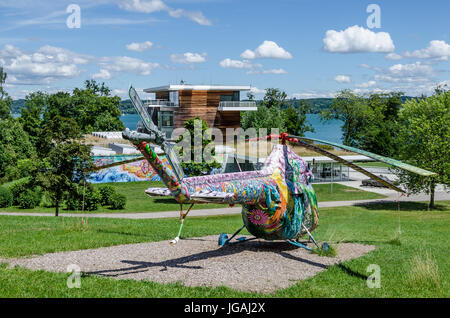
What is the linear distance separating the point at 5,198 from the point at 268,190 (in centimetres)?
2872

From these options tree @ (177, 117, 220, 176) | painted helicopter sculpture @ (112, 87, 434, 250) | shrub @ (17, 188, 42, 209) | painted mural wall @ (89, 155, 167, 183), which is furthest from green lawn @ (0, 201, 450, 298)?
painted mural wall @ (89, 155, 167, 183)

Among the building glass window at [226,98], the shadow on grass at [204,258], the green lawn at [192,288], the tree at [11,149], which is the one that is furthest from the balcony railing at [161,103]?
the shadow on grass at [204,258]

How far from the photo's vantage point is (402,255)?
1398 cm

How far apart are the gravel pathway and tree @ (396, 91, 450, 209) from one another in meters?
21.4

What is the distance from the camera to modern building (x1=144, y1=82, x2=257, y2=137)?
A: 58.4m

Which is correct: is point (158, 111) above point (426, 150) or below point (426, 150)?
above

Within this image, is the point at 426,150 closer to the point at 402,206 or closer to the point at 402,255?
the point at 402,206

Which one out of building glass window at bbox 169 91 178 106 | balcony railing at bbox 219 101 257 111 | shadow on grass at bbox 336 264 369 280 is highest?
building glass window at bbox 169 91 178 106

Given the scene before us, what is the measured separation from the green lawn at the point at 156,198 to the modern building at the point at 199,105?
41.2ft

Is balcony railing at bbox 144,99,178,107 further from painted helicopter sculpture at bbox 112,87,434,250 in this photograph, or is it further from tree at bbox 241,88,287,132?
painted helicopter sculpture at bbox 112,87,434,250

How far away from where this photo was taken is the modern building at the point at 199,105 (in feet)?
192

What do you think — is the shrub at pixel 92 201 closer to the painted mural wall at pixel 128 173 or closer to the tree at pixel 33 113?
the painted mural wall at pixel 128 173

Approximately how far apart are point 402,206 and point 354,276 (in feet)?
92.9
